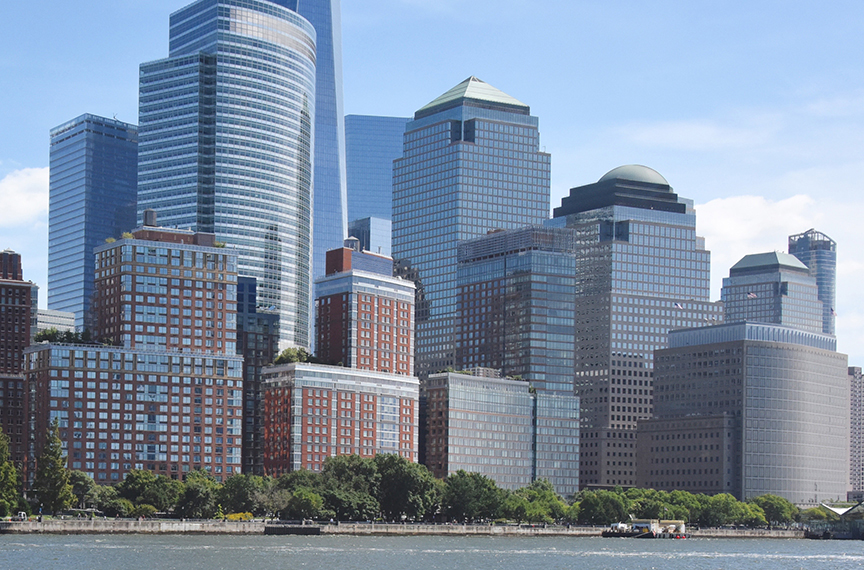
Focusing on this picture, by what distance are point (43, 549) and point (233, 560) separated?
30.1 m

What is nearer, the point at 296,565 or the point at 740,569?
the point at 296,565

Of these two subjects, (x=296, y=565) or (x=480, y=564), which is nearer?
(x=296, y=565)

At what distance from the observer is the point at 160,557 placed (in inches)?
7254

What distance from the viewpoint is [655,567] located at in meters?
197

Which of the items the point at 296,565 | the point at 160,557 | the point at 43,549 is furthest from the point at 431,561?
the point at 43,549

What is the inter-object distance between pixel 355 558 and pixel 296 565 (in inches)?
711

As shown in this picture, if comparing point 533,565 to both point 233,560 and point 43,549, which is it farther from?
point 43,549

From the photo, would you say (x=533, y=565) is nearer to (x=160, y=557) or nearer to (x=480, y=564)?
(x=480, y=564)

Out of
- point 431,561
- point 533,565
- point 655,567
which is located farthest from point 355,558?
point 655,567

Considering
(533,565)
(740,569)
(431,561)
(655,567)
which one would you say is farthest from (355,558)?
(740,569)

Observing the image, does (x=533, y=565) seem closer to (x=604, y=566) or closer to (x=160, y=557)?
(x=604, y=566)

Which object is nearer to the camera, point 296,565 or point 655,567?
point 296,565

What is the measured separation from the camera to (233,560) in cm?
18150

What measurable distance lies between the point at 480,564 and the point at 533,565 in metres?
7.62
